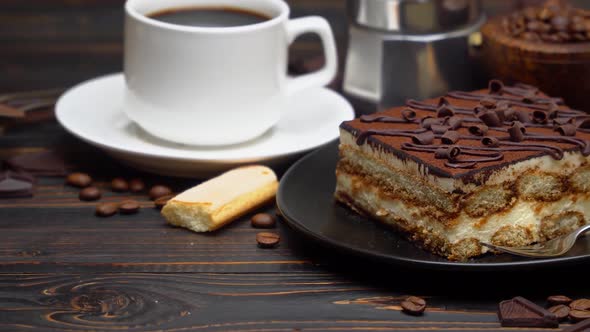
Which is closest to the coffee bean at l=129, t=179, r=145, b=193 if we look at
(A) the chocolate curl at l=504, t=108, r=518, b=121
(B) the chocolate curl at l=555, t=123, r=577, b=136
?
(A) the chocolate curl at l=504, t=108, r=518, b=121

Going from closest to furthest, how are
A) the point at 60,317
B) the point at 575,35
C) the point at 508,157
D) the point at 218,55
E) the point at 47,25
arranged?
the point at 60,317 → the point at 508,157 → the point at 218,55 → the point at 575,35 → the point at 47,25

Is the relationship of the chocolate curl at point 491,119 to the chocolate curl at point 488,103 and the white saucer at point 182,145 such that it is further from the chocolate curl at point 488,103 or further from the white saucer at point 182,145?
the white saucer at point 182,145

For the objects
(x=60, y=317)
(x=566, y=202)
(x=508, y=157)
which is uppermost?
(x=508, y=157)

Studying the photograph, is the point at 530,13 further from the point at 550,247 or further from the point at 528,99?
the point at 550,247

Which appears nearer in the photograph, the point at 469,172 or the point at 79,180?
the point at 469,172

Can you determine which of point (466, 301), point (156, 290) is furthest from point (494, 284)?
point (156, 290)

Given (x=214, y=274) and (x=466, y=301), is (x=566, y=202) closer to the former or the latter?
(x=466, y=301)

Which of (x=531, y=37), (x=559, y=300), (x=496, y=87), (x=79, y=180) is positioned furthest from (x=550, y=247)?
(x=79, y=180)

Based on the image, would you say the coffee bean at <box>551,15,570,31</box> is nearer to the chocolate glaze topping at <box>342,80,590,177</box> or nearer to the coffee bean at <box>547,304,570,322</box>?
the chocolate glaze topping at <box>342,80,590,177</box>
